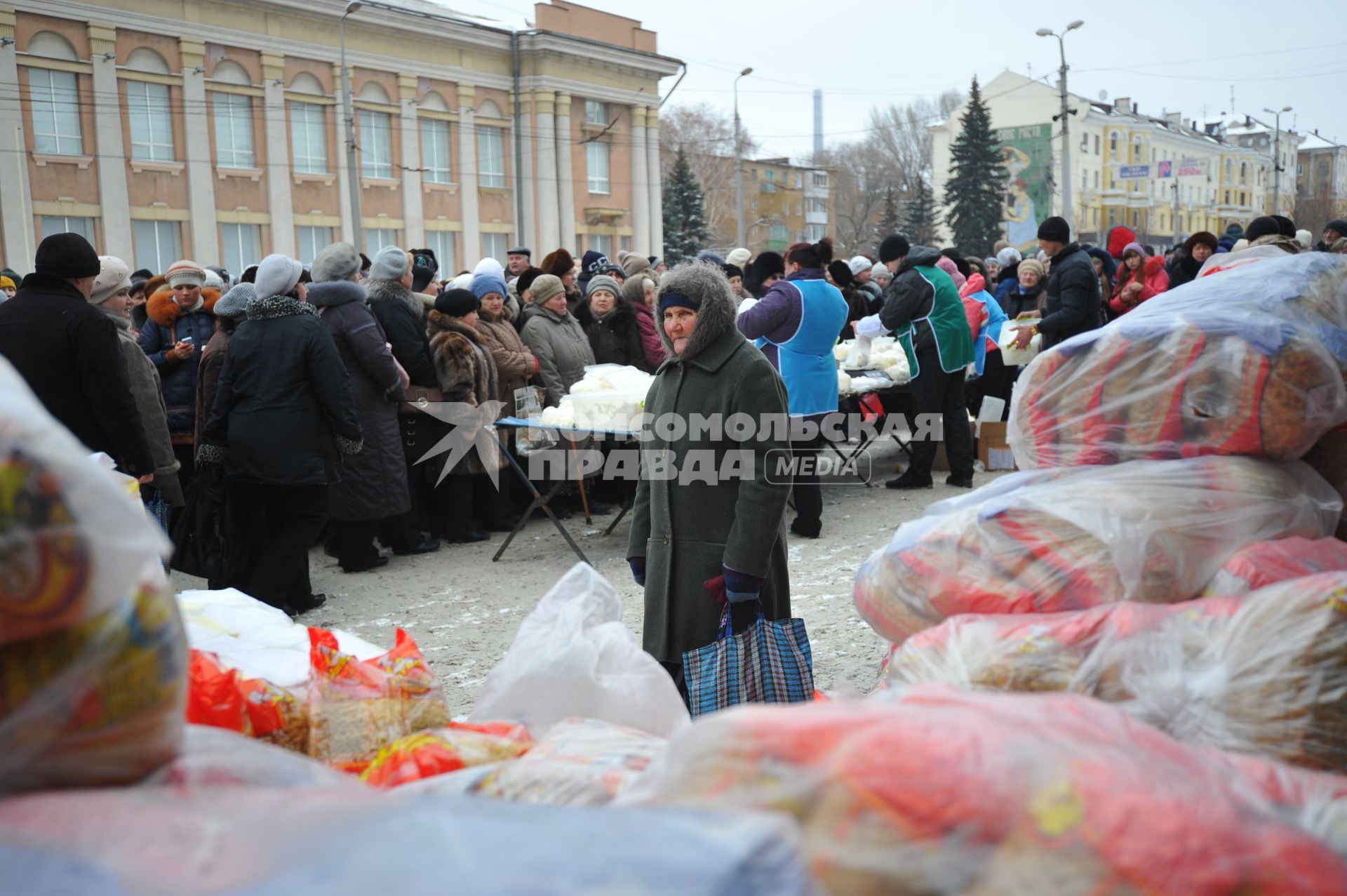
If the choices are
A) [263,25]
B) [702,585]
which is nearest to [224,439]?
[702,585]

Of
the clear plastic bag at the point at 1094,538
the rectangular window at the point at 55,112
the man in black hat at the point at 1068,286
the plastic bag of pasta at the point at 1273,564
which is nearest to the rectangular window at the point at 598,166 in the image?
the rectangular window at the point at 55,112

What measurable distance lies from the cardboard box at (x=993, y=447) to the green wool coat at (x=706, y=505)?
618 centimetres

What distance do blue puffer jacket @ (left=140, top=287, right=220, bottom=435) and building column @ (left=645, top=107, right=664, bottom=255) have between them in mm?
35618

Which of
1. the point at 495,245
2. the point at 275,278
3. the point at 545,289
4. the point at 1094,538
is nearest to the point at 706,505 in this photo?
the point at 1094,538

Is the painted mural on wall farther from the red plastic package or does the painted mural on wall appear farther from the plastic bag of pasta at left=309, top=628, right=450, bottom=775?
the red plastic package

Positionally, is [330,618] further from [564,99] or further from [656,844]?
[564,99]

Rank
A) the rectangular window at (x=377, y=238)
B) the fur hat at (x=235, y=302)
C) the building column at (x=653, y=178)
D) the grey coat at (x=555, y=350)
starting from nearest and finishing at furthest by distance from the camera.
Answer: the fur hat at (x=235, y=302) < the grey coat at (x=555, y=350) < the rectangular window at (x=377, y=238) < the building column at (x=653, y=178)

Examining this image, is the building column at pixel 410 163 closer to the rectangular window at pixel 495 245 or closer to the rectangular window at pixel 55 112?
the rectangular window at pixel 495 245

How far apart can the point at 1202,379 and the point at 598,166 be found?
3994cm

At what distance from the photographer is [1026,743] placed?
47.3 inches

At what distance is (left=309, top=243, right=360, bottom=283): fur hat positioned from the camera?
6566 millimetres

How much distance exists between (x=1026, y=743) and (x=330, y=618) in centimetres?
516

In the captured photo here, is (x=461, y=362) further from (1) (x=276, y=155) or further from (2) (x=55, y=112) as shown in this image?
(1) (x=276, y=155)

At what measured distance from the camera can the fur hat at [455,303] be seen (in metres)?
7.19
